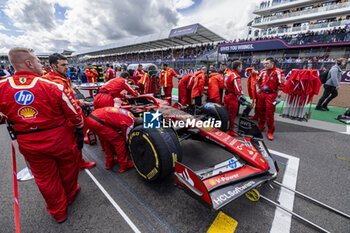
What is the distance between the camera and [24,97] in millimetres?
1405

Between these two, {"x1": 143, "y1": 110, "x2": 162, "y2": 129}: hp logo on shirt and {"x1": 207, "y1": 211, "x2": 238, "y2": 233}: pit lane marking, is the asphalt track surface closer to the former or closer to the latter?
{"x1": 207, "y1": 211, "x2": 238, "y2": 233}: pit lane marking

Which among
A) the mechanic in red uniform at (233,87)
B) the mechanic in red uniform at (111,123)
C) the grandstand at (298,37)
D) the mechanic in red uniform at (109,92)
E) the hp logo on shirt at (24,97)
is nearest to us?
the hp logo on shirt at (24,97)

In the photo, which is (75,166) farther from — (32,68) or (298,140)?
(298,140)

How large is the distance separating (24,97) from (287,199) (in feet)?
9.90

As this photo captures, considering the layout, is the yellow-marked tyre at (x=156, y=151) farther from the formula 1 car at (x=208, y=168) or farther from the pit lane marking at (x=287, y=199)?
the pit lane marking at (x=287, y=199)

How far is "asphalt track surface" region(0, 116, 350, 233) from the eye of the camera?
168 cm

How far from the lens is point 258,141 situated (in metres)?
2.36

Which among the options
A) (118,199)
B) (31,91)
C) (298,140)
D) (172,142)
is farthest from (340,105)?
(31,91)

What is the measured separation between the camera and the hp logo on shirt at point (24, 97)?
1.39 metres

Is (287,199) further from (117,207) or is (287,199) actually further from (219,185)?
(117,207)

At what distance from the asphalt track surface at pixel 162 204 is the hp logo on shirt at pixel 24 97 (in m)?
1.33

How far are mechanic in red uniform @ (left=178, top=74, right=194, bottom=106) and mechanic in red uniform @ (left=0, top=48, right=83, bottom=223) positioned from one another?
456 centimetres

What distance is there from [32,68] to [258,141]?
9.35 ft

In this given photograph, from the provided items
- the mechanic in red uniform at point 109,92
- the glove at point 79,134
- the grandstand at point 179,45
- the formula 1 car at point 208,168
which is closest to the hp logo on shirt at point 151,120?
the formula 1 car at point 208,168
